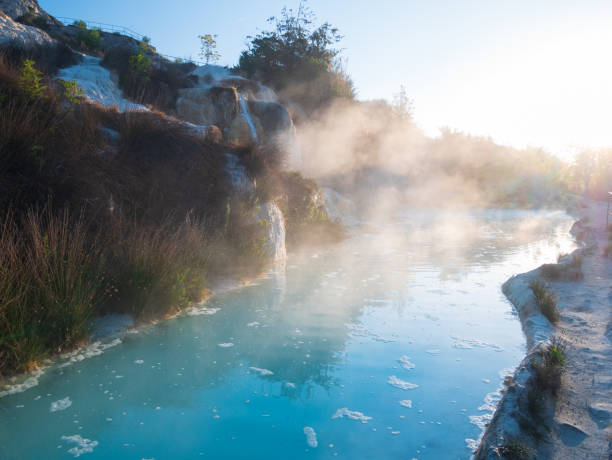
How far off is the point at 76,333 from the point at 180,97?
398 inches

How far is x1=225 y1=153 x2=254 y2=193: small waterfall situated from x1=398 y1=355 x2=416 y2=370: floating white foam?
16.3ft

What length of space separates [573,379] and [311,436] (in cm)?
246

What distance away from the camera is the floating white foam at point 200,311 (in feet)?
18.5

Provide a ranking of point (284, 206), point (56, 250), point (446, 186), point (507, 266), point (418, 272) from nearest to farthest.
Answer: point (56, 250), point (418, 272), point (507, 266), point (284, 206), point (446, 186)

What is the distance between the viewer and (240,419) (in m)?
3.20

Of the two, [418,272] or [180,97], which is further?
[180,97]

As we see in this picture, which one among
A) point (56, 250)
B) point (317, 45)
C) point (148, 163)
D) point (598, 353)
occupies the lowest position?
point (598, 353)

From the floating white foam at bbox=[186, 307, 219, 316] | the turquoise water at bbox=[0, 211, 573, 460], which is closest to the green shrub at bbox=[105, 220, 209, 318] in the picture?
the floating white foam at bbox=[186, 307, 219, 316]

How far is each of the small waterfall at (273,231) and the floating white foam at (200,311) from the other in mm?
2892

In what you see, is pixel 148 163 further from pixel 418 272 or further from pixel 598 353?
pixel 598 353

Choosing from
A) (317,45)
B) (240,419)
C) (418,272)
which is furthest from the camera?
(317,45)

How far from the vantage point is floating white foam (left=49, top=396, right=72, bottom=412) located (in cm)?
325

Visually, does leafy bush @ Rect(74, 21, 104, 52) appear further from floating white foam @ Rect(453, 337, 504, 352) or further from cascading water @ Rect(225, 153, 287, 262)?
floating white foam @ Rect(453, 337, 504, 352)

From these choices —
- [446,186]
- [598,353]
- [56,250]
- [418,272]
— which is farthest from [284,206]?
[446,186]
